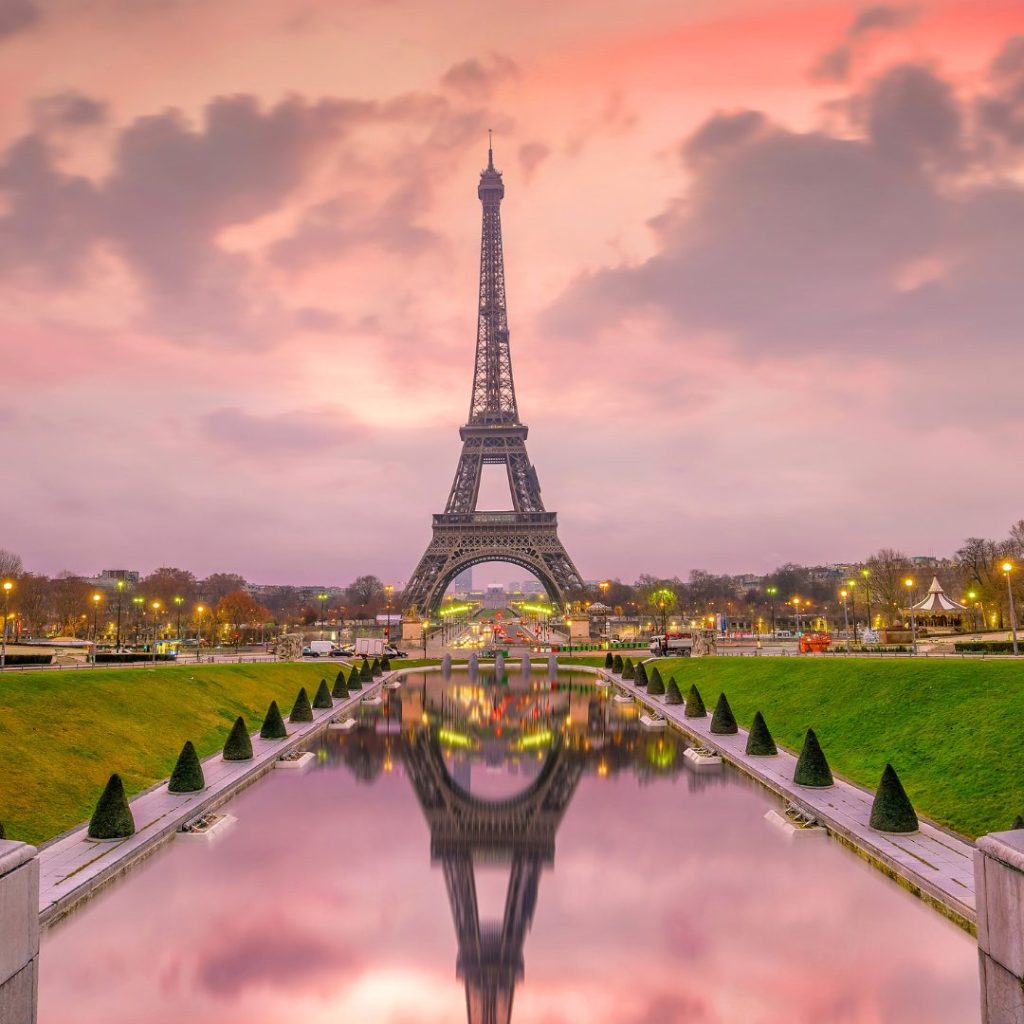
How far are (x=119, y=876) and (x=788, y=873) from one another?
1367 cm

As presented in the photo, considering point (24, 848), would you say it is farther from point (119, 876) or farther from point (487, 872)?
point (487, 872)

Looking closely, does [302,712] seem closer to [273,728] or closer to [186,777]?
[273,728]

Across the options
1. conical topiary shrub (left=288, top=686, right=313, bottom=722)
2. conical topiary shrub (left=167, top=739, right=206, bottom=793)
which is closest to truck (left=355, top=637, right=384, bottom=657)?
conical topiary shrub (left=288, top=686, right=313, bottom=722)

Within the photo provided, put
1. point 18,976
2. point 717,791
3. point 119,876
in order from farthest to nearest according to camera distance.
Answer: point 717,791
point 119,876
point 18,976

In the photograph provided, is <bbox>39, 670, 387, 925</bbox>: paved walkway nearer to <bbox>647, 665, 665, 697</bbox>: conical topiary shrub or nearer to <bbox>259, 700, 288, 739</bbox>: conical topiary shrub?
<bbox>259, 700, 288, 739</bbox>: conical topiary shrub

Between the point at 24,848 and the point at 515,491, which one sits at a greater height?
the point at 515,491

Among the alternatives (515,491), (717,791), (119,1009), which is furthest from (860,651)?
(515,491)

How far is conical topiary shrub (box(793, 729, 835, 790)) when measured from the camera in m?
21.7

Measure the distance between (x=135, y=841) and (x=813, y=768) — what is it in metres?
17.7

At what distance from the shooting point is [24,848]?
8.75 metres

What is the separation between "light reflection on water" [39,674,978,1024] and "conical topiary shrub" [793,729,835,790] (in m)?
1.32

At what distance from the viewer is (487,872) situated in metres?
16.3

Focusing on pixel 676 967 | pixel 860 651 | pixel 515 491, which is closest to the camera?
pixel 676 967

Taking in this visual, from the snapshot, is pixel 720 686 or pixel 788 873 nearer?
pixel 788 873
